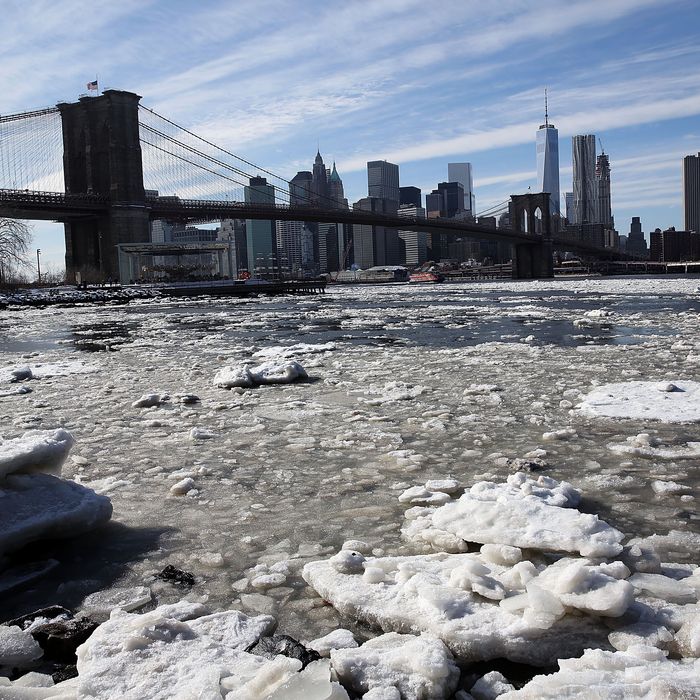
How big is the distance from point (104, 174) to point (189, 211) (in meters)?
12.5

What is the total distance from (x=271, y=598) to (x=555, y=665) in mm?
1061

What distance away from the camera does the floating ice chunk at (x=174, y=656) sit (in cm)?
201

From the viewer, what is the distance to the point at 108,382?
843 centimetres

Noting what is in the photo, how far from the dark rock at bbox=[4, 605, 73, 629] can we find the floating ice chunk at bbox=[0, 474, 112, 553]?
579 mm

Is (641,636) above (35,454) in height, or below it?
below

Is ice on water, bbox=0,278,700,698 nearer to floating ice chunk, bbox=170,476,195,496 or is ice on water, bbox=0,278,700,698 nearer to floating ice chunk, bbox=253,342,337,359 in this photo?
floating ice chunk, bbox=170,476,195,496

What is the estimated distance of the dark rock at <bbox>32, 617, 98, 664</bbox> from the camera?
2330mm

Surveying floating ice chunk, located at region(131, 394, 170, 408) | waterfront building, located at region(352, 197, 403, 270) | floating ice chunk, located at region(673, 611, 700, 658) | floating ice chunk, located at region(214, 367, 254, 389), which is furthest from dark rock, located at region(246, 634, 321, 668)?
waterfront building, located at region(352, 197, 403, 270)

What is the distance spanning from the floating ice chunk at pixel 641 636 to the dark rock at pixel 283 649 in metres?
0.93

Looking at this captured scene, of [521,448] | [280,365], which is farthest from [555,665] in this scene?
[280,365]

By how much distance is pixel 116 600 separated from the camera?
2.70 metres

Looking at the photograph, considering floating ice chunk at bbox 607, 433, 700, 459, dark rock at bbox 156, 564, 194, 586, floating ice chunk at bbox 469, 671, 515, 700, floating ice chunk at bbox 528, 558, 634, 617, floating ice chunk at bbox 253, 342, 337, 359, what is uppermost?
floating ice chunk at bbox 253, 342, 337, 359

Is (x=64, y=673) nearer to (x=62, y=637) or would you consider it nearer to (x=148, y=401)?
(x=62, y=637)

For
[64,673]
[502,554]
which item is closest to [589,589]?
[502,554]
